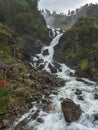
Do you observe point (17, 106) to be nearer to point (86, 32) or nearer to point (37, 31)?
point (86, 32)

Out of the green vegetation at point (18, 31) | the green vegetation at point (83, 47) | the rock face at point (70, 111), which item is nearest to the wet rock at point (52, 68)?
the green vegetation at point (83, 47)

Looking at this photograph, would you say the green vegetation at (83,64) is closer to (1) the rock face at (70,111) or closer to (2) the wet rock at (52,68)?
(2) the wet rock at (52,68)

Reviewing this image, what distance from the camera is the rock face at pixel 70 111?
1278 inches

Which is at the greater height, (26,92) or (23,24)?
(23,24)

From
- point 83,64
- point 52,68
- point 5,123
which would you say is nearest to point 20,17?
point 52,68

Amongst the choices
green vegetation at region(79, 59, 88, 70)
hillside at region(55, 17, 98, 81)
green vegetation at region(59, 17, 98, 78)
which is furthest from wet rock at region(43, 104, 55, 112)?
green vegetation at region(79, 59, 88, 70)

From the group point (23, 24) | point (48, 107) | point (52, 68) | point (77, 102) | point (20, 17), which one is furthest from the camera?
point (20, 17)

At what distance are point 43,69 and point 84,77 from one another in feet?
35.6

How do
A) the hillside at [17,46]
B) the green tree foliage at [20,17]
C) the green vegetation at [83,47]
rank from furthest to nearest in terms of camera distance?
the green tree foliage at [20,17] → the green vegetation at [83,47] → the hillside at [17,46]

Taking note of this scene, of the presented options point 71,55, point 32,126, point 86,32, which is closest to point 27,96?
point 32,126

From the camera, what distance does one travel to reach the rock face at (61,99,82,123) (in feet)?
107

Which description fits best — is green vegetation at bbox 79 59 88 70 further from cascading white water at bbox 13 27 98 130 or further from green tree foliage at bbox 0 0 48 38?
green tree foliage at bbox 0 0 48 38

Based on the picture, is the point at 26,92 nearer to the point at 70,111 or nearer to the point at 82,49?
the point at 70,111

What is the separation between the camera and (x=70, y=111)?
3281 centimetres
